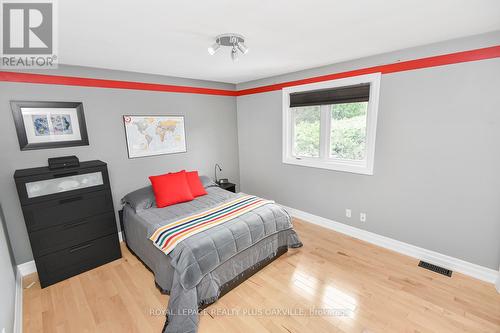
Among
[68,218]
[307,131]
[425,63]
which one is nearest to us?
[425,63]

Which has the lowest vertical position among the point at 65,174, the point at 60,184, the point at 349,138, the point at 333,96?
the point at 60,184

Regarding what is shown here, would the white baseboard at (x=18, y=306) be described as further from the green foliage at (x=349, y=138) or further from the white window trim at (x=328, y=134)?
the green foliage at (x=349, y=138)

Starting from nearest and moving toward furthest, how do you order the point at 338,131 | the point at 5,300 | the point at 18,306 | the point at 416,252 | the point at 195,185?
the point at 5,300, the point at 18,306, the point at 416,252, the point at 338,131, the point at 195,185

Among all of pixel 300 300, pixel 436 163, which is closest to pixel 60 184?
pixel 300 300

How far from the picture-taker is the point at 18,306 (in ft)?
6.68

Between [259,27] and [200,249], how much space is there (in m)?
1.89

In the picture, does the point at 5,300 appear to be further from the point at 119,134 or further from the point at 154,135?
the point at 154,135

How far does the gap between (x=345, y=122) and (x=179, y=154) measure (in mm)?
2576

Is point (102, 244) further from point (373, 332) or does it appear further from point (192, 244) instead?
point (373, 332)

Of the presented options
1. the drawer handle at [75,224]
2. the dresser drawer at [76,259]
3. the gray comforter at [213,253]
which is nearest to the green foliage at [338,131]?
the gray comforter at [213,253]

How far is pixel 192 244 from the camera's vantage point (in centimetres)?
204

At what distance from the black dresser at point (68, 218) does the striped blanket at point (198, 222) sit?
0.83m

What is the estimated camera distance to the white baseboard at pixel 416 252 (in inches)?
90.4

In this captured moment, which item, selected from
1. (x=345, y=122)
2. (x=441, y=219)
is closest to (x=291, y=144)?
(x=345, y=122)
